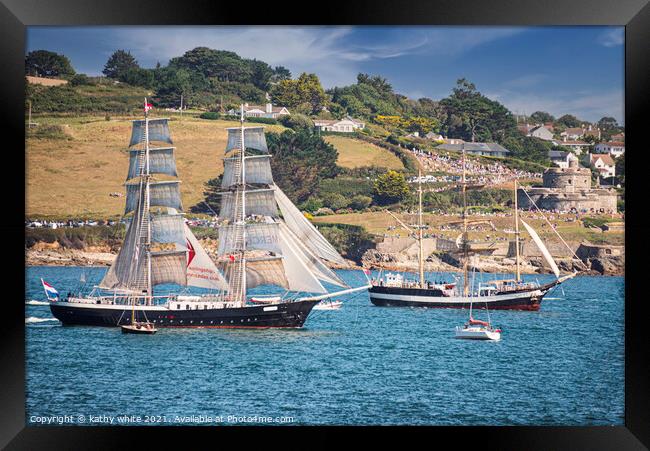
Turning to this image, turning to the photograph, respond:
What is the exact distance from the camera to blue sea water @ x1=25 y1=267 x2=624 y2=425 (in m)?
20.4

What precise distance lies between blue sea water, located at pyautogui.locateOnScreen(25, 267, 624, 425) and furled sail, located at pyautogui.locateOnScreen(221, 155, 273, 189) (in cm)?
405

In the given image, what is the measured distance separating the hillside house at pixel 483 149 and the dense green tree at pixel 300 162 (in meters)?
5.62

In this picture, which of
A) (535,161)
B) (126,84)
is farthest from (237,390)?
(535,161)

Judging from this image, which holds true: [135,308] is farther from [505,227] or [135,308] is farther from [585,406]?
[505,227]

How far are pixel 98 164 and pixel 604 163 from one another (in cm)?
1912

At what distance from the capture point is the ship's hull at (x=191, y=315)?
2784 cm

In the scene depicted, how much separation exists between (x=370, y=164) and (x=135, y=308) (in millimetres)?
22796

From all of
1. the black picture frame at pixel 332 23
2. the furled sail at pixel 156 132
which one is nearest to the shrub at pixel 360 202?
the furled sail at pixel 156 132

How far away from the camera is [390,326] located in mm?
30297

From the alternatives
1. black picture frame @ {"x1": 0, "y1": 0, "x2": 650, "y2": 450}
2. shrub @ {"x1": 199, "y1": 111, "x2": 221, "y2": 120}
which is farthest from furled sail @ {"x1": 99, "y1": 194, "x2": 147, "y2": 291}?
shrub @ {"x1": 199, "y1": 111, "x2": 221, "y2": 120}

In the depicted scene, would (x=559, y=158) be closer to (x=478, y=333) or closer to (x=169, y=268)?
(x=478, y=333)

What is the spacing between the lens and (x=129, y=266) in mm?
27828

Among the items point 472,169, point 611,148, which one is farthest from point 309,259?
point 472,169

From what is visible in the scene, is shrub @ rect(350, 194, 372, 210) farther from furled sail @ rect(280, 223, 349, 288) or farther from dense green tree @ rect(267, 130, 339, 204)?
furled sail @ rect(280, 223, 349, 288)
